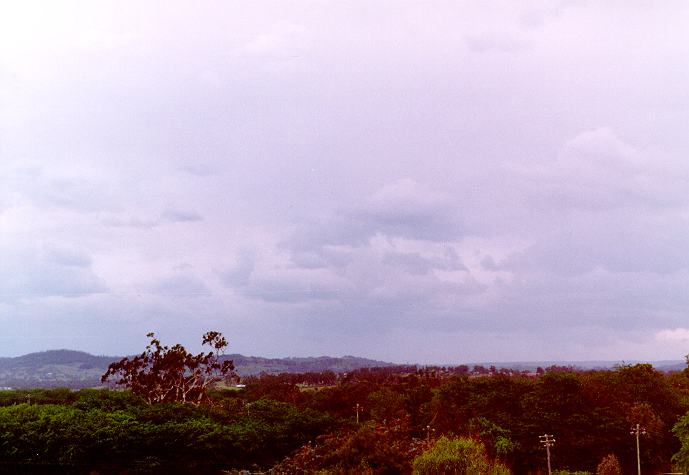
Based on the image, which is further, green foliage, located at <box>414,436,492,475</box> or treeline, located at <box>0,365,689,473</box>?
treeline, located at <box>0,365,689,473</box>

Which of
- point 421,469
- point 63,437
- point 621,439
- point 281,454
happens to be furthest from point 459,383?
point 63,437

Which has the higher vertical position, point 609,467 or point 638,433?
point 638,433

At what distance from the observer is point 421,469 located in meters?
38.0

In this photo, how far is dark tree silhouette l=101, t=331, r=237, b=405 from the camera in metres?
72.5

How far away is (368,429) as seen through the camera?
53531 millimetres

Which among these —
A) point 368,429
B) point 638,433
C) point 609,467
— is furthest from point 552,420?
point 368,429

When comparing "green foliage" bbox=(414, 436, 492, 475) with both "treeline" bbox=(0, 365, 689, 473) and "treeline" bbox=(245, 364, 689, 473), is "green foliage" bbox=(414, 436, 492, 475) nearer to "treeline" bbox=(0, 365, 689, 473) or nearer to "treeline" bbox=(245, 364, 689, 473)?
"treeline" bbox=(0, 365, 689, 473)

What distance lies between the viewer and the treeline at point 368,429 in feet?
155

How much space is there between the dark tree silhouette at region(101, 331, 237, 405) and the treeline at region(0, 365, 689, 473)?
631 cm

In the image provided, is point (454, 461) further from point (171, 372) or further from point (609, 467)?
point (171, 372)

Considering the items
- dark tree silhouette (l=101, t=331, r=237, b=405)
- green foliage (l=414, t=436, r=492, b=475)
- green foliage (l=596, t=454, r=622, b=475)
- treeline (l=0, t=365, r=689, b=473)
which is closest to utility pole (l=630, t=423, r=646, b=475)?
treeline (l=0, t=365, r=689, b=473)

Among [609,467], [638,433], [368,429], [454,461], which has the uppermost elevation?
[454,461]

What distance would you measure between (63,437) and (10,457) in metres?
4.00

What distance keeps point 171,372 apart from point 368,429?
3077 cm
